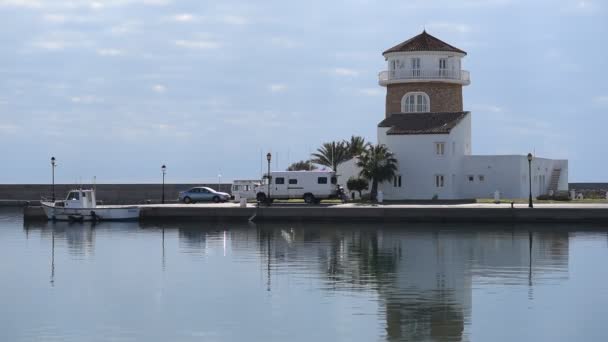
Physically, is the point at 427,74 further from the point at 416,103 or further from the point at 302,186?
the point at 302,186

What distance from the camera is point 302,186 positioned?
67.4 meters

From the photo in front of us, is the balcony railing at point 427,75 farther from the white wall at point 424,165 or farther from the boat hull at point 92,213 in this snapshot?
the boat hull at point 92,213

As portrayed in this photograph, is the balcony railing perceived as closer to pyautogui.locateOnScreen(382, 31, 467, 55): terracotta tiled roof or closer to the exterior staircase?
pyautogui.locateOnScreen(382, 31, 467, 55): terracotta tiled roof

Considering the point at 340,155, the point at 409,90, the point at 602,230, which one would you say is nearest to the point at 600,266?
the point at 602,230

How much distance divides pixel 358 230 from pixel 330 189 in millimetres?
10735

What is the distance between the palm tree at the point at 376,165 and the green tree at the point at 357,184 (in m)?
0.42

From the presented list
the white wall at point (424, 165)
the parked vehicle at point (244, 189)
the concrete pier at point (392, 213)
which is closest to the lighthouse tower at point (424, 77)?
the white wall at point (424, 165)

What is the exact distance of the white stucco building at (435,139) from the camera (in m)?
69.8

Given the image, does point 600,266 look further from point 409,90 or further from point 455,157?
point 409,90

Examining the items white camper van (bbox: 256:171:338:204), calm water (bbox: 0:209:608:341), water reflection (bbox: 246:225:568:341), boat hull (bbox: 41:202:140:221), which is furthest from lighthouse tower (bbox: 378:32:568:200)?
boat hull (bbox: 41:202:140:221)

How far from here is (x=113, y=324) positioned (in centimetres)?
2677

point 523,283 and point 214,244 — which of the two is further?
point 214,244

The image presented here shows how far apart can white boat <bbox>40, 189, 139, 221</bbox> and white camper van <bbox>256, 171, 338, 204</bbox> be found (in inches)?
339

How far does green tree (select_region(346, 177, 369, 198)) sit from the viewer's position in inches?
2739
